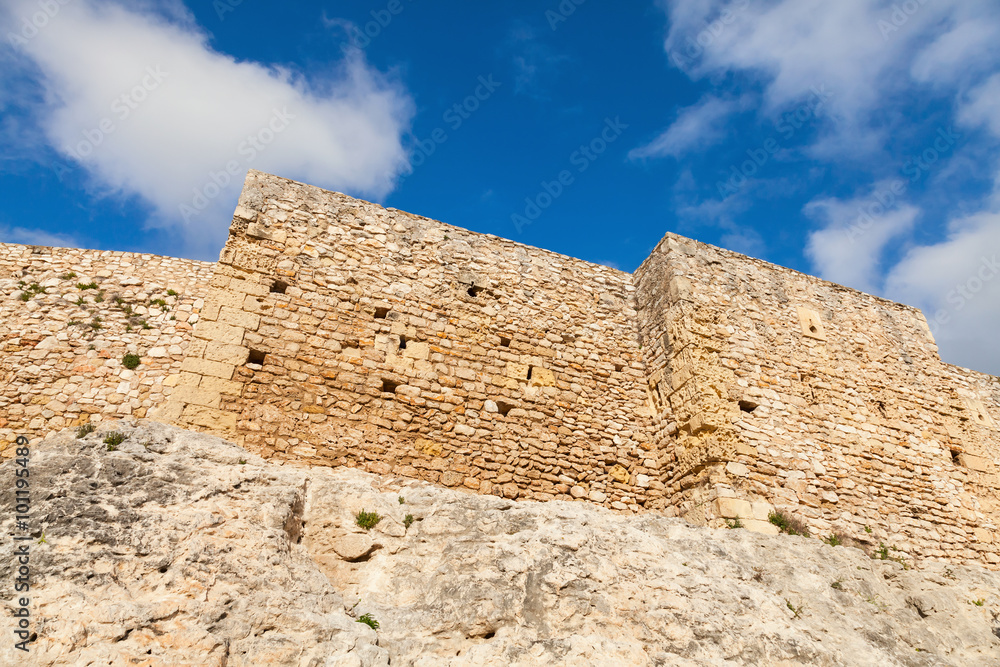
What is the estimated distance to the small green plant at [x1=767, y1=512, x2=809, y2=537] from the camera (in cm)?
814

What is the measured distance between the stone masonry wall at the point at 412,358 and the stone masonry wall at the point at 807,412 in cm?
95

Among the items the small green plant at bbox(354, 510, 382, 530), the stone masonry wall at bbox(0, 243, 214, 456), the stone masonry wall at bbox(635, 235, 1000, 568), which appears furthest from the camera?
the stone masonry wall at bbox(635, 235, 1000, 568)

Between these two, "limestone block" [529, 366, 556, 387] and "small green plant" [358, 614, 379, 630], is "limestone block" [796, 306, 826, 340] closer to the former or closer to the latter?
"limestone block" [529, 366, 556, 387]

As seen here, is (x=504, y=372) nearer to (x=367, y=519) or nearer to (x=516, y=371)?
(x=516, y=371)

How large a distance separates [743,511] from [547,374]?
326cm

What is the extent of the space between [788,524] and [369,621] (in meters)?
5.87

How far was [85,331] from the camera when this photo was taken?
8109mm

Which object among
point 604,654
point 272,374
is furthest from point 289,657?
point 272,374

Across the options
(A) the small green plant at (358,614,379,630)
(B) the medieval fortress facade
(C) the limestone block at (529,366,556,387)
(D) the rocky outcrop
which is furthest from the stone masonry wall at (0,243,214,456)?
(C) the limestone block at (529,366,556,387)

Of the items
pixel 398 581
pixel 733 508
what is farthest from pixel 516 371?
pixel 398 581

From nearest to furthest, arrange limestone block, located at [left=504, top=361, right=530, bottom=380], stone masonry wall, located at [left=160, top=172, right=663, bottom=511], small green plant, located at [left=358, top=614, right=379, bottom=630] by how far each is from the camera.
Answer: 1. small green plant, located at [left=358, top=614, right=379, bottom=630]
2. stone masonry wall, located at [left=160, top=172, right=663, bottom=511]
3. limestone block, located at [left=504, top=361, right=530, bottom=380]

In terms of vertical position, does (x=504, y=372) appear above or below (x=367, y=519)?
above

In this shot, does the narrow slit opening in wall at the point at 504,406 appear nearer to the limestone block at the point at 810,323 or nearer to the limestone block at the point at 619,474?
the limestone block at the point at 619,474

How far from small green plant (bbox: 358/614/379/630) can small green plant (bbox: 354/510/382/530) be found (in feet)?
3.80
